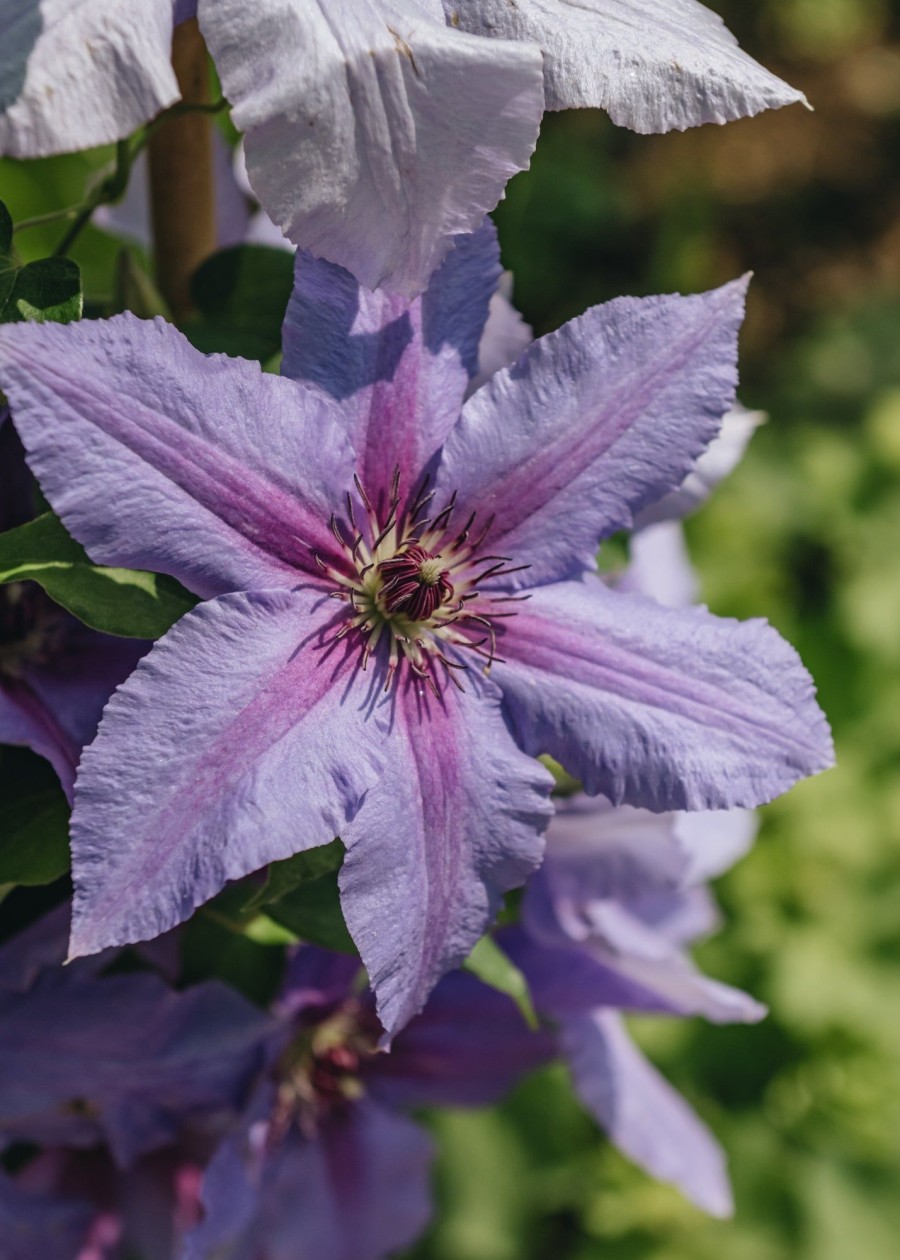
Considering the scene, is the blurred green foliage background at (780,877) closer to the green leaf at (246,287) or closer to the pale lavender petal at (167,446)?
the green leaf at (246,287)

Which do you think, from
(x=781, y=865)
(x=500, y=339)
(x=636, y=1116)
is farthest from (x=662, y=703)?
(x=781, y=865)

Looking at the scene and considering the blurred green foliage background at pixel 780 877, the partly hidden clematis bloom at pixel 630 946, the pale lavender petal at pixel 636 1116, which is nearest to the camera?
the partly hidden clematis bloom at pixel 630 946

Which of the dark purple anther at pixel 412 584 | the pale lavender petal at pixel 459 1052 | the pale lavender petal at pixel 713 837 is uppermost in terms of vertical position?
the dark purple anther at pixel 412 584

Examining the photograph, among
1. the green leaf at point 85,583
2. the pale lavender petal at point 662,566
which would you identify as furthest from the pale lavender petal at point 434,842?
the pale lavender petal at point 662,566

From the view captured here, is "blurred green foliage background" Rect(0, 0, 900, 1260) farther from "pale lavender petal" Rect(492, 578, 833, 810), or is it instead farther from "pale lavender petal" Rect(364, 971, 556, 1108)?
"pale lavender petal" Rect(364, 971, 556, 1108)

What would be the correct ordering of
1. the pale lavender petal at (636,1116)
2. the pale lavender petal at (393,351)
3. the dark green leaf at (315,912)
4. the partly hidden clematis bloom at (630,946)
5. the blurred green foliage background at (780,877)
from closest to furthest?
the pale lavender petal at (393,351), the dark green leaf at (315,912), the partly hidden clematis bloom at (630,946), the pale lavender petal at (636,1116), the blurred green foliage background at (780,877)

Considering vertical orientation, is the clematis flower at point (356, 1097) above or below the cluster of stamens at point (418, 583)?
below

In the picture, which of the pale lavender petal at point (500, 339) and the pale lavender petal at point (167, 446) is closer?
the pale lavender petal at point (167, 446)

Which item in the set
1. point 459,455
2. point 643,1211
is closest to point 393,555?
point 459,455
